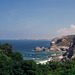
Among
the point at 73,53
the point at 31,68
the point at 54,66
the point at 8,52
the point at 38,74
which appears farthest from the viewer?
the point at 73,53

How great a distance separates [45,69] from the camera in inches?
856

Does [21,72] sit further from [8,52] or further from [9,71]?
[8,52]

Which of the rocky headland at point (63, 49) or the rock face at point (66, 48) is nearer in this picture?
the rock face at point (66, 48)

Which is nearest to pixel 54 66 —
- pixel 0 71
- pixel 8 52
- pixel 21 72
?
pixel 21 72

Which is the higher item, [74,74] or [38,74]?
[74,74]

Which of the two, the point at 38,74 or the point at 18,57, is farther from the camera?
the point at 18,57

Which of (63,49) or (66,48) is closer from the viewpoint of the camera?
(63,49)

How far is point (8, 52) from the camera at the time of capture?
4706 centimetres

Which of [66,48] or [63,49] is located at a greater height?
[66,48]

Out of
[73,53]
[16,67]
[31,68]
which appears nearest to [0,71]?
[16,67]

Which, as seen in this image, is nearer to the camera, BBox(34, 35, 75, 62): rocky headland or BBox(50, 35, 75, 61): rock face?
BBox(50, 35, 75, 61): rock face

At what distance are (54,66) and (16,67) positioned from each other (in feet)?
22.4

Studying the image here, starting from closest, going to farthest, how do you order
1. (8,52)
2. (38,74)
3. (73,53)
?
(38,74), (8,52), (73,53)

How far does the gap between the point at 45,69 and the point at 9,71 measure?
5.51 m
